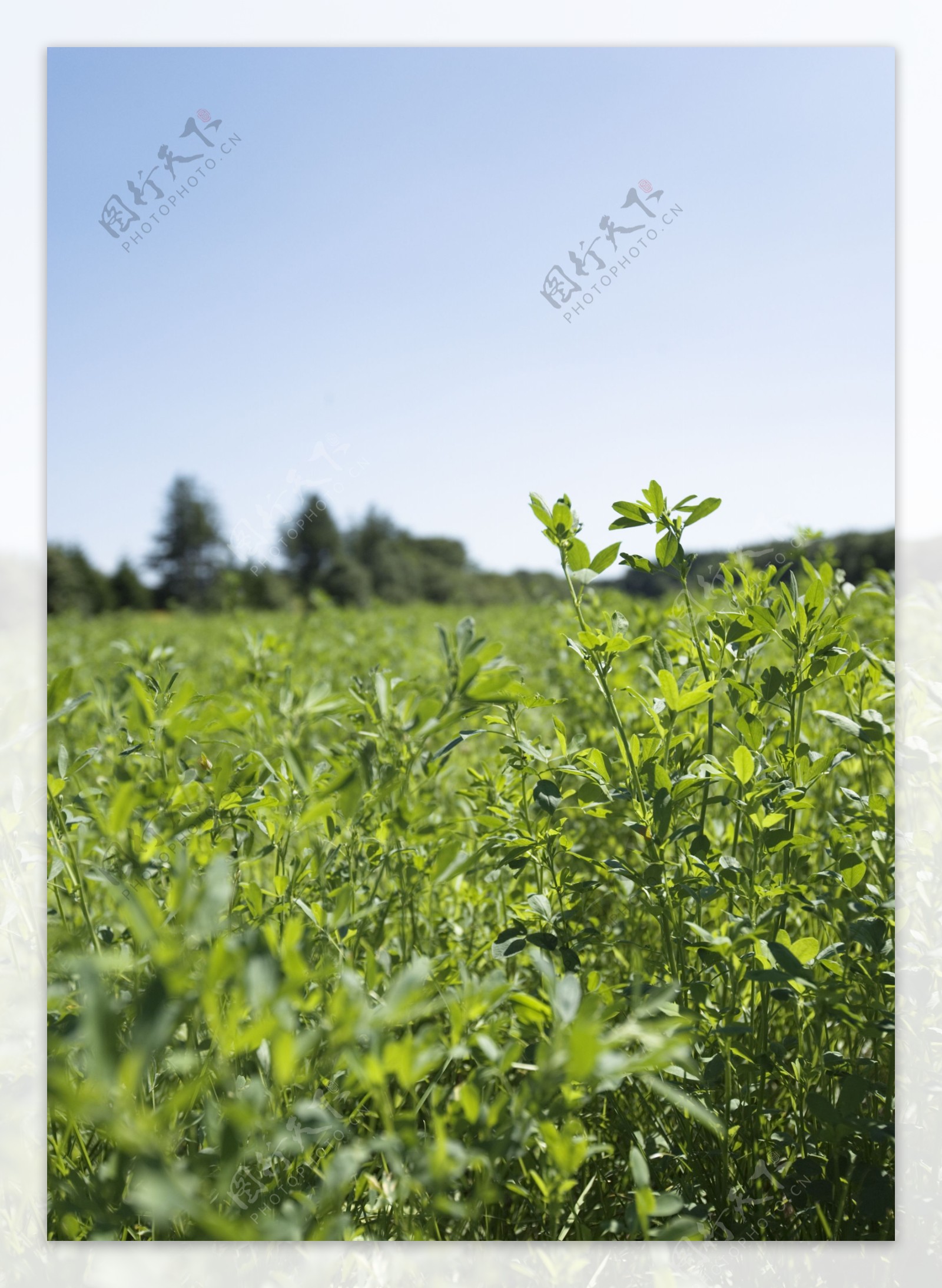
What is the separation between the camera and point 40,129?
149 centimetres

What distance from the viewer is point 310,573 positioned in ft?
39.1

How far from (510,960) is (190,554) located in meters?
10.1

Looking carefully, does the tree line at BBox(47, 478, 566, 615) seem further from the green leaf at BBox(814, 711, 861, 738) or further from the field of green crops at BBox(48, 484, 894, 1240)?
the green leaf at BBox(814, 711, 861, 738)

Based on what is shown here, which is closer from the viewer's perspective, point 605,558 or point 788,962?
point 788,962

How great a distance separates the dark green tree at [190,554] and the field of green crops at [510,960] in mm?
7553

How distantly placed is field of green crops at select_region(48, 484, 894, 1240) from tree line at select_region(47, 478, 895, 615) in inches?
60.8

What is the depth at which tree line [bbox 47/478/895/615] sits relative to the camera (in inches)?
204

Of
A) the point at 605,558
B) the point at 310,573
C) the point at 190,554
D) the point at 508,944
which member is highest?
the point at 190,554

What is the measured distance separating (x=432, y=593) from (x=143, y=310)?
1113 cm

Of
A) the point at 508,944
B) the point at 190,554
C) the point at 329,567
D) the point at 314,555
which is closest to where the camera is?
the point at 508,944

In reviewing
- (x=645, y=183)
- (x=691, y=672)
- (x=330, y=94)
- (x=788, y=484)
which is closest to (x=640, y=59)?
(x=645, y=183)

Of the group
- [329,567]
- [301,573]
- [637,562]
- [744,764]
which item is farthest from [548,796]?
[301,573]

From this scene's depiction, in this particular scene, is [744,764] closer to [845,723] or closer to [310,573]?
[845,723]

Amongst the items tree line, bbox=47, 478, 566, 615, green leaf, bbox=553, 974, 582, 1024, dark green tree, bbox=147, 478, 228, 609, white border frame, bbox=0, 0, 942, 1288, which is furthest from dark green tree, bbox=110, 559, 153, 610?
green leaf, bbox=553, 974, 582, 1024
